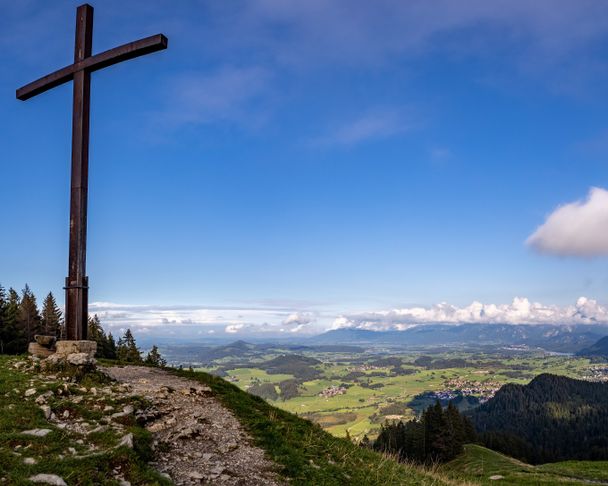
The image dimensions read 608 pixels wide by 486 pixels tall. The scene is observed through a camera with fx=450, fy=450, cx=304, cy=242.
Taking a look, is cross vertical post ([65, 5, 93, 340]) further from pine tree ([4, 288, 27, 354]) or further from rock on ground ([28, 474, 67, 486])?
pine tree ([4, 288, 27, 354])

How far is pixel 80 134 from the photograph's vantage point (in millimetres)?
15188

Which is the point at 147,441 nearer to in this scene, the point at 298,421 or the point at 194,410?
the point at 194,410

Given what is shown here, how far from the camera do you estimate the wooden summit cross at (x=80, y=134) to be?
1439cm

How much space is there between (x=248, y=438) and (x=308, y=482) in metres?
2.22

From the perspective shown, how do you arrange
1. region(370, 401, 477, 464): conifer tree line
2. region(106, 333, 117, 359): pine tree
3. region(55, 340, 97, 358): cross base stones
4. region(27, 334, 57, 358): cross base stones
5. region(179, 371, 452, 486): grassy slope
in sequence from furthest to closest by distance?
region(370, 401, 477, 464): conifer tree line
region(106, 333, 117, 359): pine tree
region(27, 334, 57, 358): cross base stones
region(55, 340, 97, 358): cross base stones
region(179, 371, 452, 486): grassy slope

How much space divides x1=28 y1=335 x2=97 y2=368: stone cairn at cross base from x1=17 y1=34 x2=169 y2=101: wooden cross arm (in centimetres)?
889

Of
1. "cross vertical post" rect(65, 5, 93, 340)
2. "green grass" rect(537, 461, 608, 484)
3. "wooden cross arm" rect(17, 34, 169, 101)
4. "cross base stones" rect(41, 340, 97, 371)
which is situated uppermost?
"wooden cross arm" rect(17, 34, 169, 101)

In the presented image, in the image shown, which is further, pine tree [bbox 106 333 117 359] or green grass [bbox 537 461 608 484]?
pine tree [bbox 106 333 117 359]

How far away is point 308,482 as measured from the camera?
10.1 meters

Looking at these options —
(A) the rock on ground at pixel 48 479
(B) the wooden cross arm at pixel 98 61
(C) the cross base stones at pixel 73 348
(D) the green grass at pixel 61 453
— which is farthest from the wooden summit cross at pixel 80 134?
(A) the rock on ground at pixel 48 479

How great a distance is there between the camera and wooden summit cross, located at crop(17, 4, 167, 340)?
47.2ft

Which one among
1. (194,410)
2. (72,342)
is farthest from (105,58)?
(194,410)

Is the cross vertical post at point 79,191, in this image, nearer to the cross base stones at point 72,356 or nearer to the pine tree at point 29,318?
the cross base stones at point 72,356

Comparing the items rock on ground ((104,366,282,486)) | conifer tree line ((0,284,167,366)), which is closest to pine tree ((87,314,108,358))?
conifer tree line ((0,284,167,366))
